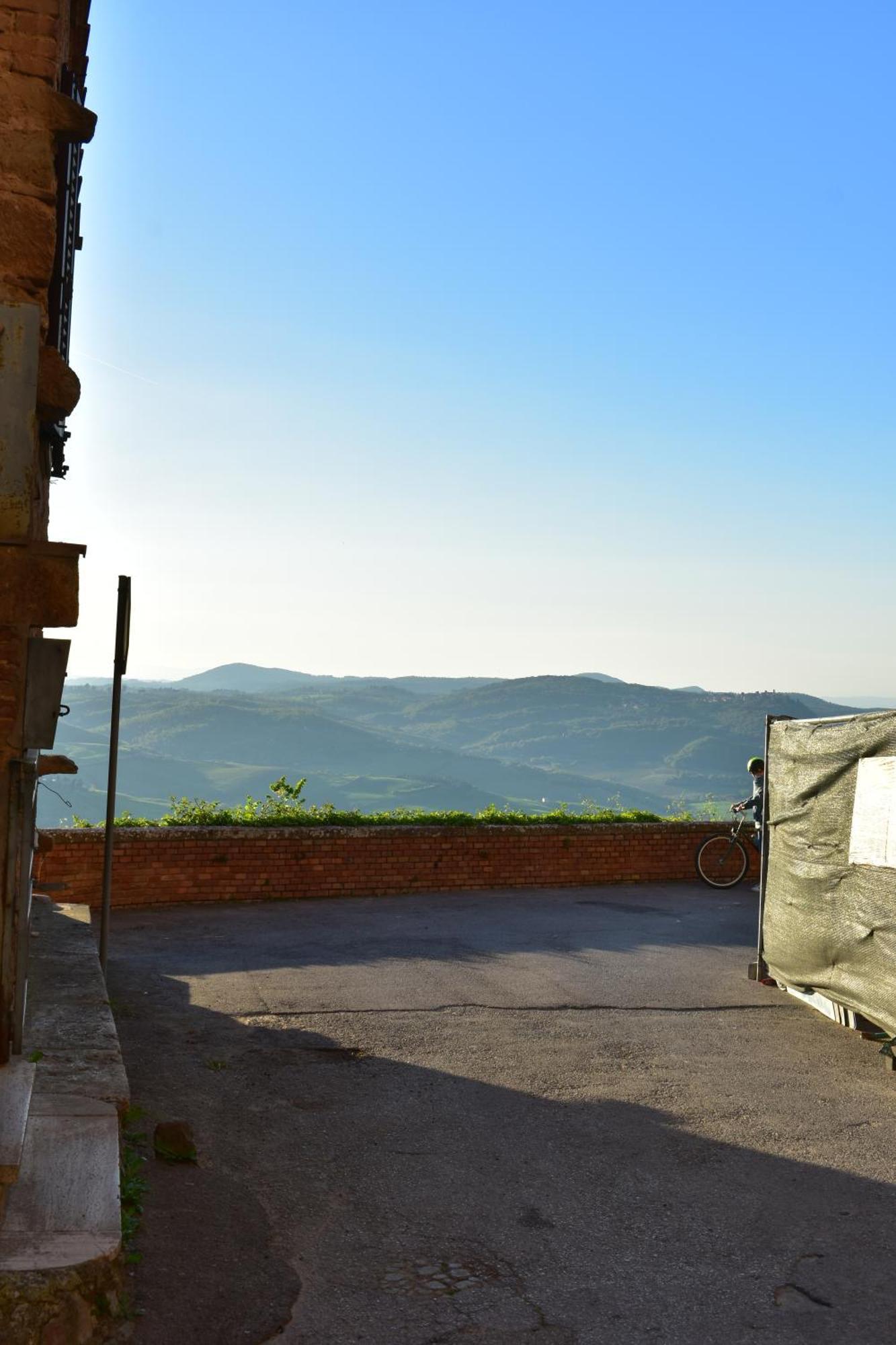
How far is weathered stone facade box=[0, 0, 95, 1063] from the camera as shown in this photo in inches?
206

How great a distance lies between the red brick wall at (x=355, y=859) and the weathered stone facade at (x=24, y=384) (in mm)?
6734

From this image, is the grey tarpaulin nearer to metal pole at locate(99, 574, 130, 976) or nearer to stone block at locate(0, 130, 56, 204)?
metal pole at locate(99, 574, 130, 976)

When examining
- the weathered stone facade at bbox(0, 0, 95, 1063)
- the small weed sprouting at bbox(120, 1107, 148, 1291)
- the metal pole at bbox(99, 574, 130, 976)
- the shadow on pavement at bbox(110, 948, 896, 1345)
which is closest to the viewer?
the shadow on pavement at bbox(110, 948, 896, 1345)

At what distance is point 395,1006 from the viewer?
29.4 ft

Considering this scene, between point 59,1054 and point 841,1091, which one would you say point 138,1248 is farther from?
point 841,1091

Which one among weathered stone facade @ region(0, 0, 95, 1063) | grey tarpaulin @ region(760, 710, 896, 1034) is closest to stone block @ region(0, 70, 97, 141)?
weathered stone facade @ region(0, 0, 95, 1063)

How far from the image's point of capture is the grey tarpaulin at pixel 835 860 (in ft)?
26.1

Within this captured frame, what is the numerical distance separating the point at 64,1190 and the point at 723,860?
12.4 metres

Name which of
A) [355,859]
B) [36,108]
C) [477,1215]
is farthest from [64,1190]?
[355,859]

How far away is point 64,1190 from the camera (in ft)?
14.9

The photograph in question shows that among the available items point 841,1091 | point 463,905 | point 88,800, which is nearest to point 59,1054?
point 841,1091

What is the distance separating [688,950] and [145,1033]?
5725 mm

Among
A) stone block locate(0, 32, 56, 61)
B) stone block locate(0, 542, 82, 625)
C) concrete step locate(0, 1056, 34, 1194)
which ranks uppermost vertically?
stone block locate(0, 32, 56, 61)

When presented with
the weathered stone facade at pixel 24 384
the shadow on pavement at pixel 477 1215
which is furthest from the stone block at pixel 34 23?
the shadow on pavement at pixel 477 1215
